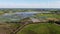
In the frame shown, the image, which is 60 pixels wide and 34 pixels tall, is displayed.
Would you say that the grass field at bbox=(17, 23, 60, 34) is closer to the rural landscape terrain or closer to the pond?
the rural landscape terrain

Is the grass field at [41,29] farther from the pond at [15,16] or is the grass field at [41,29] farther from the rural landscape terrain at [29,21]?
the pond at [15,16]

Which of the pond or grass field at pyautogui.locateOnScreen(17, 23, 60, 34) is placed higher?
the pond

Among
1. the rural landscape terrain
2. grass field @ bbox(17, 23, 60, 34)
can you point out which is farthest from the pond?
grass field @ bbox(17, 23, 60, 34)

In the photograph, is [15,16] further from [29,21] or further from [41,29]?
[41,29]

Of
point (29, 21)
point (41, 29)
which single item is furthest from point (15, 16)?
point (41, 29)

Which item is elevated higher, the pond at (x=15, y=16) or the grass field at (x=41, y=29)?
the pond at (x=15, y=16)

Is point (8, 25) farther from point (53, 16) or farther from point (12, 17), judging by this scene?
point (53, 16)

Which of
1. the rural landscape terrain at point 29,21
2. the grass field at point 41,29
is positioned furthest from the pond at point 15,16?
the grass field at point 41,29
